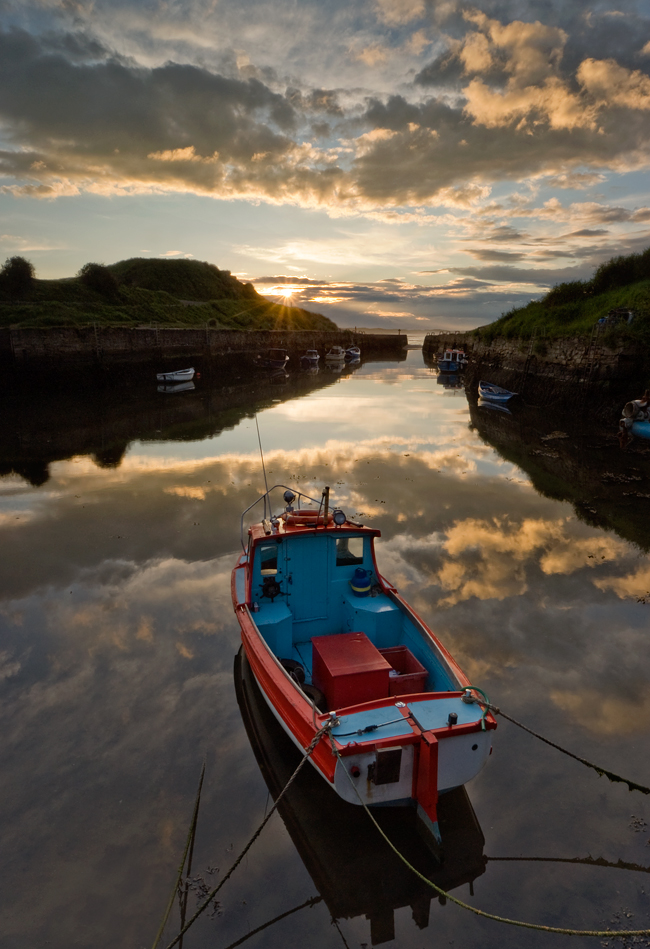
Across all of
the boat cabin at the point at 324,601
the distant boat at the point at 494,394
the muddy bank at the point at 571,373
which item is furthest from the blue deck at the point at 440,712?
the distant boat at the point at 494,394

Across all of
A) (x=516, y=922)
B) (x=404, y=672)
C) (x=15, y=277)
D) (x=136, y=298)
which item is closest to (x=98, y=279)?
(x=136, y=298)

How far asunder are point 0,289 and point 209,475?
4492 cm

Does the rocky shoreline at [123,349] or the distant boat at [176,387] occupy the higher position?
the rocky shoreline at [123,349]

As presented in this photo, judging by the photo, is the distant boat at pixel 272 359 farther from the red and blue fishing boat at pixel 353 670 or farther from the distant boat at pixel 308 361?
the red and blue fishing boat at pixel 353 670

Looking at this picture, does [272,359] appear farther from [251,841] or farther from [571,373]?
[251,841]

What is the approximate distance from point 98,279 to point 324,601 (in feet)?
208

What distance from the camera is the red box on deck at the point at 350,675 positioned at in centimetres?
677

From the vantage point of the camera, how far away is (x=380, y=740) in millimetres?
5516

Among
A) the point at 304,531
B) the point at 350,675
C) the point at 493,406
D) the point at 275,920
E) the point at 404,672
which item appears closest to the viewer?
the point at 275,920

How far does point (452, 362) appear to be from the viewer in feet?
211

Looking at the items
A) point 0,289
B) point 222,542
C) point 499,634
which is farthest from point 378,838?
point 0,289

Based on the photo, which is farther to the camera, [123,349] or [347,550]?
[123,349]

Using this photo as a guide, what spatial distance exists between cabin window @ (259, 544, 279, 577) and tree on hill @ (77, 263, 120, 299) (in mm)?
61548

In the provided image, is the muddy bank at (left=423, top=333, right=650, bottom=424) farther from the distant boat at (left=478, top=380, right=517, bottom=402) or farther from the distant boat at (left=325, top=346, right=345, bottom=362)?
the distant boat at (left=325, top=346, right=345, bottom=362)
